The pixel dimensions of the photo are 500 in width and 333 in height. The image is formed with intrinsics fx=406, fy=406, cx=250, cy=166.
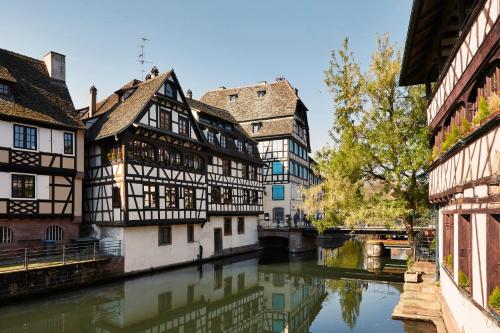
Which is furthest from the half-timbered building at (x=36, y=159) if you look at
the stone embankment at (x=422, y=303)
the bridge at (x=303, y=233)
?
the bridge at (x=303, y=233)

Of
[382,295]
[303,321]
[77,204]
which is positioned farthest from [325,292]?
[77,204]

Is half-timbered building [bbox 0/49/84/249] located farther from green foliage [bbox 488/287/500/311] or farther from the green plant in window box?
green foliage [bbox 488/287/500/311]

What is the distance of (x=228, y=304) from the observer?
1888 cm

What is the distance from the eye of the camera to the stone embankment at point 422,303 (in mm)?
13070

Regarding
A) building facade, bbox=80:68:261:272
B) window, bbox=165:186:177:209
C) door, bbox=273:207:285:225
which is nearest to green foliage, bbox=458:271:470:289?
building facade, bbox=80:68:261:272

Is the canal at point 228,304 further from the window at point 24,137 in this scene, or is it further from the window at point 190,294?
the window at point 24,137

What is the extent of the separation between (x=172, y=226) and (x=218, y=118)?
10.8 metres

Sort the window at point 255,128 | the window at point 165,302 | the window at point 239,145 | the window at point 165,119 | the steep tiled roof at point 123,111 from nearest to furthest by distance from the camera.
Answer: the window at point 165,302
the steep tiled roof at point 123,111
the window at point 165,119
the window at point 239,145
the window at point 255,128

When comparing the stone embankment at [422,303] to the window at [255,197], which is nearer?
the stone embankment at [422,303]

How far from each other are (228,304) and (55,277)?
8085 millimetres

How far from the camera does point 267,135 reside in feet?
135

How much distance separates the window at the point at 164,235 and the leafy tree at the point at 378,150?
1055 cm

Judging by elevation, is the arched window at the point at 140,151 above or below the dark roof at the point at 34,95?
below

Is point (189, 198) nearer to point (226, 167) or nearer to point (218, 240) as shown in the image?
point (218, 240)
